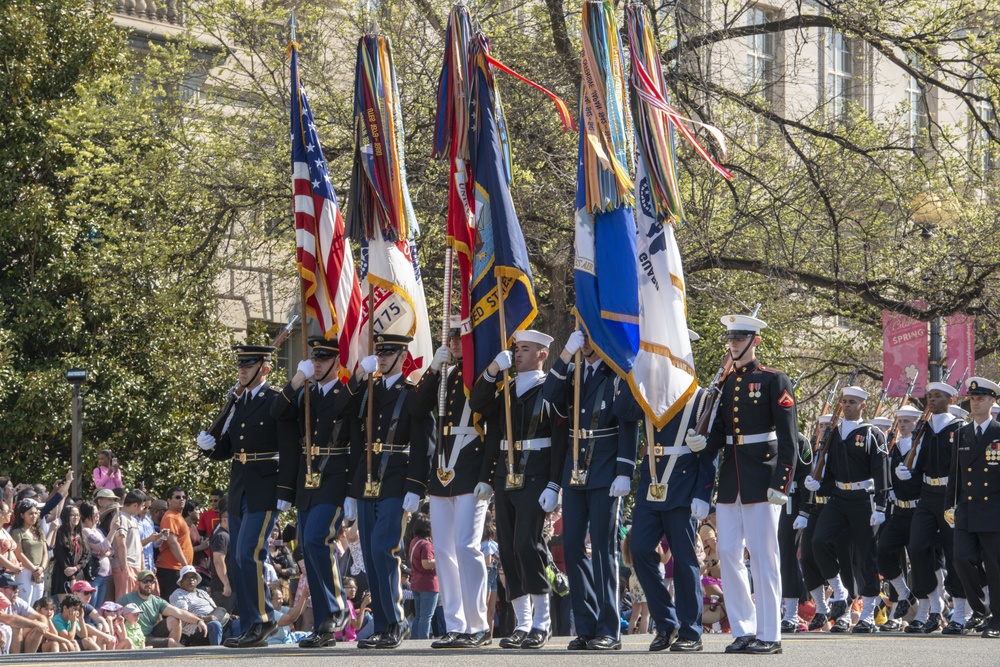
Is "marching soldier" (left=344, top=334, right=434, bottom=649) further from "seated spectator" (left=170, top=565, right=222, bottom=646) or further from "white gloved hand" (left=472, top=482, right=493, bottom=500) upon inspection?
A: "seated spectator" (left=170, top=565, right=222, bottom=646)

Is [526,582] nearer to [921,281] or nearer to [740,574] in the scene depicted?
[740,574]

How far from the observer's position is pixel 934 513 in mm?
13523

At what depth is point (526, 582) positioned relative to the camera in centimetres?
1016

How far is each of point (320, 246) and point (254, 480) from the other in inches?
77.8

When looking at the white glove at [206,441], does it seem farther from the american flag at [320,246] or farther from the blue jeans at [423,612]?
the blue jeans at [423,612]

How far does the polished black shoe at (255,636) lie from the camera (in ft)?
35.8

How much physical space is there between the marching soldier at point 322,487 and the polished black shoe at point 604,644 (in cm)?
187

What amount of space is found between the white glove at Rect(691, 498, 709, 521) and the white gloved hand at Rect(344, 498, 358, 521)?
7.38 ft

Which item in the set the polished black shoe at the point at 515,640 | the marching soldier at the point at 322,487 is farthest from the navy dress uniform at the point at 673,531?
the marching soldier at the point at 322,487

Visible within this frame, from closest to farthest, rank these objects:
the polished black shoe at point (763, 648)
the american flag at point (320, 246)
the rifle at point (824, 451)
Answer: the polished black shoe at point (763, 648)
the american flag at point (320, 246)
the rifle at point (824, 451)

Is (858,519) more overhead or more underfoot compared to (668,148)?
more underfoot

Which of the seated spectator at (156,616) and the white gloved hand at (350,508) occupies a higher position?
the white gloved hand at (350,508)

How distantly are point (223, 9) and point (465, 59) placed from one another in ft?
20.8

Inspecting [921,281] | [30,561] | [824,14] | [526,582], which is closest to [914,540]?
[921,281]
